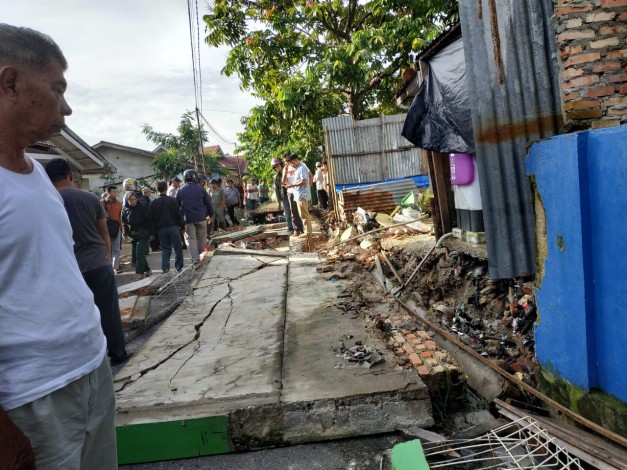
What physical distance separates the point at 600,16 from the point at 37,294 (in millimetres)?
3413

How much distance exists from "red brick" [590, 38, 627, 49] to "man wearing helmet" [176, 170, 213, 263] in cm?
618

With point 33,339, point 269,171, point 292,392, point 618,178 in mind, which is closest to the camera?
point 33,339

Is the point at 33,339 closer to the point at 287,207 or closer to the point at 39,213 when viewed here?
the point at 39,213

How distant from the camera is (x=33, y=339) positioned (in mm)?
Answer: 1166

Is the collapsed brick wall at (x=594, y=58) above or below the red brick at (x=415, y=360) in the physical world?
above

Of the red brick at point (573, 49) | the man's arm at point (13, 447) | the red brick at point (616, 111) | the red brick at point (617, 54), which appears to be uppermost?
the red brick at point (573, 49)

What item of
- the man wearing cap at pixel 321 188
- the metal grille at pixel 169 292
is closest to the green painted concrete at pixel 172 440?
the metal grille at pixel 169 292

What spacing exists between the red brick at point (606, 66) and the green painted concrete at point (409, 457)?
101 inches

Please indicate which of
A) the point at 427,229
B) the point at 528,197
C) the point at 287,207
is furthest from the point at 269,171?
the point at 528,197

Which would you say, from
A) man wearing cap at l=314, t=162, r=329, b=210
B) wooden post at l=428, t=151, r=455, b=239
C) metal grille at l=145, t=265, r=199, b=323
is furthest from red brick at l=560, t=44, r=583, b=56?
man wearing cap at l=314, t=162, r=329, b=210

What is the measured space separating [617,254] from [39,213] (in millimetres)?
2334

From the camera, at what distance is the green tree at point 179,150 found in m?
24.5

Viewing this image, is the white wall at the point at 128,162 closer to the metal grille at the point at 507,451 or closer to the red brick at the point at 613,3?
the red brick at the point at 613,3

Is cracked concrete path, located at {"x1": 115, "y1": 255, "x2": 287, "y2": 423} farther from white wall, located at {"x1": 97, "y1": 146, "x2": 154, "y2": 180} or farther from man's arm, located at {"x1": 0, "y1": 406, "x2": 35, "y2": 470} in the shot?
white wall, located at {"x1": 97, "y1": 146, "x2": 154, "y2": 180}
